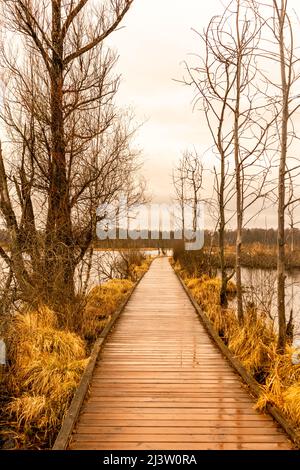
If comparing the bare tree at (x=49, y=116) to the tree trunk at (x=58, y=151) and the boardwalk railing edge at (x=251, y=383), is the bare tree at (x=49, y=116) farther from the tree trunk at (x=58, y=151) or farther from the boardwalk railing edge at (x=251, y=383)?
the boardwalk railing edge at (x=251, y=383)

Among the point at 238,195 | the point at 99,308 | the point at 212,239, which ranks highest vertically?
the point at 238,195

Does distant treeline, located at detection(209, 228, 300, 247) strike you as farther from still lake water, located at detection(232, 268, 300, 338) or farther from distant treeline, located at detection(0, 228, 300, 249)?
still lake water, located at detection(232, 268, 300, 338)

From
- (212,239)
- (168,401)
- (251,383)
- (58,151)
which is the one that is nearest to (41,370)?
(168,401)

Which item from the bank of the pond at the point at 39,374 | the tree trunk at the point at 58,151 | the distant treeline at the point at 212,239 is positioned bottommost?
the bank of the pond at the point at 39,374

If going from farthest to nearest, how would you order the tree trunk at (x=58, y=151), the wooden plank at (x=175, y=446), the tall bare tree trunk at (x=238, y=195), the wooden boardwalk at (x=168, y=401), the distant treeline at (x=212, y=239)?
the tree trunk at (x=58, y=151) → the distant treeline at (x=212, y=239) → the tall bare tree trunk at (x=238, y=195) → the wooden boardwalk at (x=168, y=401) → the wooden plank at (x=175, y=446)

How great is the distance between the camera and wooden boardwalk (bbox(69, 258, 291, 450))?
11.4 feet

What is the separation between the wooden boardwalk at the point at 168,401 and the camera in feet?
11.4

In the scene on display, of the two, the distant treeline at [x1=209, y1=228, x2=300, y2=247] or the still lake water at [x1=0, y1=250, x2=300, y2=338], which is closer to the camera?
the still lake water at [x1=0, y1=250, x2=300, y2=338]

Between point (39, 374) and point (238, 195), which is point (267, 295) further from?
point (39, 374)

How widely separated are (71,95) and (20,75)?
3.79 ft

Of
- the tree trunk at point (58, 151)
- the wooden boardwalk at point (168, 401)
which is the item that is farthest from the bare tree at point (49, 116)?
the wooden boardwalk at point (168, 401)

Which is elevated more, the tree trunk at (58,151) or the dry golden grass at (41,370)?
the tree trunk at (58,151)

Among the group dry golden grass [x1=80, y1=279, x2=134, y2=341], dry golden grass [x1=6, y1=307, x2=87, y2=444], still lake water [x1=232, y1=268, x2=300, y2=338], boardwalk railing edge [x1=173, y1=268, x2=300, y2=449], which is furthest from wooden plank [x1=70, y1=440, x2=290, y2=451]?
dry golden grass [x1=80, y1=279, x2=134, y2=341]

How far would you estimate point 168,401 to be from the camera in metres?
4.25
